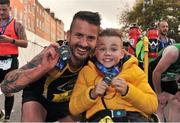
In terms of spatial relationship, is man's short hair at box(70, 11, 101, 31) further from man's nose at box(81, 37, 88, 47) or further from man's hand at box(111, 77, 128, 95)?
man's hand at box(111, 77, 128, 95)

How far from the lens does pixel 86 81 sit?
3.77 m

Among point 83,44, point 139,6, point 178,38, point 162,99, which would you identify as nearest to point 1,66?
point 162,99

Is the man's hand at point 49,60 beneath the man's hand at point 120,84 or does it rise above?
above

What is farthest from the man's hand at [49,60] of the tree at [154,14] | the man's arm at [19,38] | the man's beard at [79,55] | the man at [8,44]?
the tree at [154,14]

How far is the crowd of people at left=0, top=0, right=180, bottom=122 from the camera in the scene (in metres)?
3.53

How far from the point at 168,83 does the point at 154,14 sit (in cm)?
3966

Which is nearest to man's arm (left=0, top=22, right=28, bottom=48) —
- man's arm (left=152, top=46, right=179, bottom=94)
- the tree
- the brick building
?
man's arm (left=152, top=46, right=179, bottom=94)

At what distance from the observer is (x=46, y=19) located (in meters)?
87.9

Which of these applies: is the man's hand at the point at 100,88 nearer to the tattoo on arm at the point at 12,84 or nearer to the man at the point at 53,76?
the man at the point at 53,76

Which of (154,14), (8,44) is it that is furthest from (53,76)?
(154,14)

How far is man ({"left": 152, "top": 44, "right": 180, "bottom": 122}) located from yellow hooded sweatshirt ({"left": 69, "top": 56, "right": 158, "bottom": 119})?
1.04 metres

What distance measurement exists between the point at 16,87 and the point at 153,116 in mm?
1173

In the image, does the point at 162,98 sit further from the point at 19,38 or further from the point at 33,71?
the point at 19,38

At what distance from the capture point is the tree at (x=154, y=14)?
141ft
